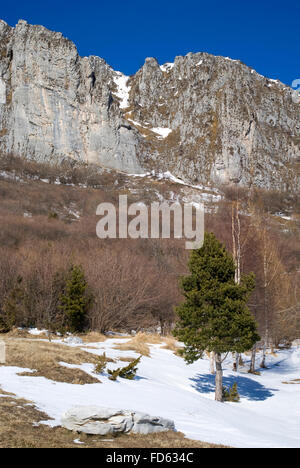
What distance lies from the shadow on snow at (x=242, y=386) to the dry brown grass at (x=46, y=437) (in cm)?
825

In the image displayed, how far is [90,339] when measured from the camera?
62.0 feet

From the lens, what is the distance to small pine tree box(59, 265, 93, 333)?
72.2ft

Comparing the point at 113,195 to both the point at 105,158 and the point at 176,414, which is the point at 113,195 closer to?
the point at 105,158

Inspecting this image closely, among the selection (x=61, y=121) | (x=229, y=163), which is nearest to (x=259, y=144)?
(x=229, y=163)

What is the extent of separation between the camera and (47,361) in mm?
9828

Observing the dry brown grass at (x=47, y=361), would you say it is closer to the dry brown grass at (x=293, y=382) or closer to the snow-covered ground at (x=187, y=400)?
the snow-covered ground at (x=187, y=400)

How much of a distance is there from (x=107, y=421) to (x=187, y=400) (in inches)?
201

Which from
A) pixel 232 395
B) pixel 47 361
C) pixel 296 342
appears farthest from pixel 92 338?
pixel 296 342

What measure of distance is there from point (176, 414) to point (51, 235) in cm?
3778

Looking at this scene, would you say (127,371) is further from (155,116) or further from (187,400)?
(155,116)

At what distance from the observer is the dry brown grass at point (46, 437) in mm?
4645

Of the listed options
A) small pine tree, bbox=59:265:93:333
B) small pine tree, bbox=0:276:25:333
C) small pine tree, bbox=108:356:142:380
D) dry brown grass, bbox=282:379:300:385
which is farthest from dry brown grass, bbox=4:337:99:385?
dry brown grass, bbox=282:379:300:385

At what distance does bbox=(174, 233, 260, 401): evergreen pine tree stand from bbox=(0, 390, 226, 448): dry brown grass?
6091mm

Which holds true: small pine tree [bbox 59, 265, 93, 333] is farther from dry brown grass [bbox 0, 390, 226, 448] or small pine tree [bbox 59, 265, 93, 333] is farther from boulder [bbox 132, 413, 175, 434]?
boulder [bbox 132, 413, 175, 434]
